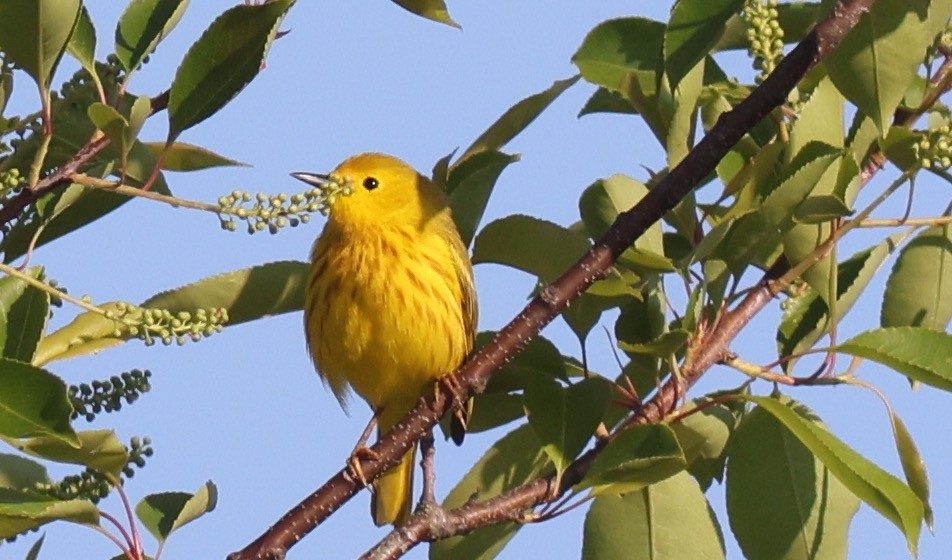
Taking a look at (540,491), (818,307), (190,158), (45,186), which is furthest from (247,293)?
(818,307)

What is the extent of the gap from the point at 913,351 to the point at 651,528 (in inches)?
25.7

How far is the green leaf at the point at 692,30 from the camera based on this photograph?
2.47 metres

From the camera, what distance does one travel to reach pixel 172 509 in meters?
2.54

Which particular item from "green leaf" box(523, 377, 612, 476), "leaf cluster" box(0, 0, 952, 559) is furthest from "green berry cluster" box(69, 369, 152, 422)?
"green leaf" box(523, 377, 612, 476)

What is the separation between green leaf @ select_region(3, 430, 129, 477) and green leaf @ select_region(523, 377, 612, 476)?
32.3 inches

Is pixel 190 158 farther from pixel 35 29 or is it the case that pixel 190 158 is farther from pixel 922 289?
pixel 922 289

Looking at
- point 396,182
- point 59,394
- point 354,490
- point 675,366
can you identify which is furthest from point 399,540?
point 396,182

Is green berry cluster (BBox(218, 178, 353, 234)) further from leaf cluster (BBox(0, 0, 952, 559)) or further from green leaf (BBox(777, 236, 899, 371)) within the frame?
green leaf (BBox(777, 236, 899, 371))

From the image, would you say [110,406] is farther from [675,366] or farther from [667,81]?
[667,81]

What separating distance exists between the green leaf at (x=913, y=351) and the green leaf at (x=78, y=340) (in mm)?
1437

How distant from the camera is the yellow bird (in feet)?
13.5

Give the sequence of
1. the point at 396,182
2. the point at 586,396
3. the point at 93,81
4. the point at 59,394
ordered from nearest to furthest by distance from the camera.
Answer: the point at 59,394, the point at 93,81, the point at 586,396, the point at 396,182

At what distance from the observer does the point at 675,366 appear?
2697mm

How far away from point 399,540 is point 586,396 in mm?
465
